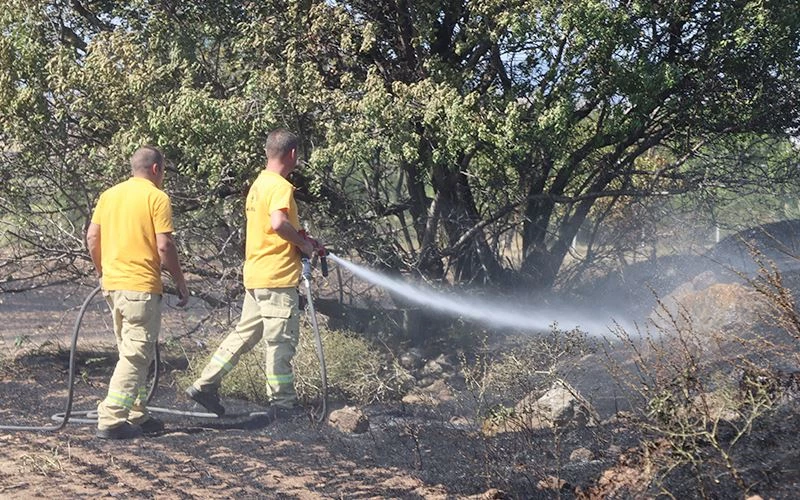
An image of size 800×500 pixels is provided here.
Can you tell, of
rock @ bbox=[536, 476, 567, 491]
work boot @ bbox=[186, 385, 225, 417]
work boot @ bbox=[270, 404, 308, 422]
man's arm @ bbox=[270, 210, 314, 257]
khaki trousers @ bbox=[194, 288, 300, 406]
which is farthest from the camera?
work boot @ bbox=[270, 404, 308, 422]

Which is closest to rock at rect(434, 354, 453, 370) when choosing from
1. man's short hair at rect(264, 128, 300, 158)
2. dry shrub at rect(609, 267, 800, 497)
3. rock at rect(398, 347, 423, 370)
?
rock at rect(398, 347, 423, 370)

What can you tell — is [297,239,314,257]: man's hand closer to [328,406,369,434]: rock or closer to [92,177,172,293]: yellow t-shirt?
[92,177,172,293]: yellow t-shirt

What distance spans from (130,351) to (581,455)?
2792mm

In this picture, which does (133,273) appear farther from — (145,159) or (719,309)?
(719,309)

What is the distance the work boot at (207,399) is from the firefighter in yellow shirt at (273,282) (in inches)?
6.7

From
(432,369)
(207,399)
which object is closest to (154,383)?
(207,399)

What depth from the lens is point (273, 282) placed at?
6.22 m

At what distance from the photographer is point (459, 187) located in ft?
32.8

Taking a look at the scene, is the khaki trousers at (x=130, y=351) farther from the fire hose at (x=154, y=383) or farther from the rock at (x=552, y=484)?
the rock at (x=552, y=484)

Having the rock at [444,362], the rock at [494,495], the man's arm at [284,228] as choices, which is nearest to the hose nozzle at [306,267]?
the man's arm at [284,228]

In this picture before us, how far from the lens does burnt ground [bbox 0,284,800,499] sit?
4418 millimetres

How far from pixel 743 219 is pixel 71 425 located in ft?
28.3

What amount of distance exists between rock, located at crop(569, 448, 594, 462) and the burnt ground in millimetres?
11

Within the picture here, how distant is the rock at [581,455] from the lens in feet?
17.1
